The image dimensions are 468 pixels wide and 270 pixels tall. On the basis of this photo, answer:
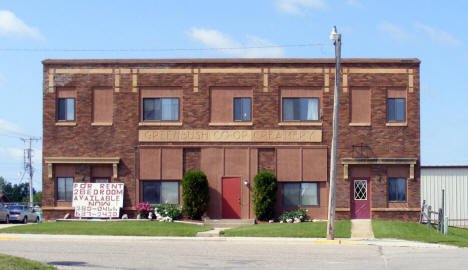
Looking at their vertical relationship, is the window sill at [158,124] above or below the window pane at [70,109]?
below

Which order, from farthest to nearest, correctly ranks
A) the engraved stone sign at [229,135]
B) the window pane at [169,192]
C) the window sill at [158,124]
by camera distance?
the window pane at [169,192], the window sill at [158,124], the engraved stone sign at [229,135]

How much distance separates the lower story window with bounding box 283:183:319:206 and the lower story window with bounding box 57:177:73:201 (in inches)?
451

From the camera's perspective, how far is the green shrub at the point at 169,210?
1379 inches

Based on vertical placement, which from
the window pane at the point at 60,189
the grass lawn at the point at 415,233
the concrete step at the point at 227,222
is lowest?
the concrete step at the point at 227,222

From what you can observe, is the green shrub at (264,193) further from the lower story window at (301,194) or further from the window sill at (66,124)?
the window sill at (66,124)

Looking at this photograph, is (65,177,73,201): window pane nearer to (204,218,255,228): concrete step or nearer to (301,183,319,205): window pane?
(204,218,255,228): concrete step

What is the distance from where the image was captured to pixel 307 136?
3566cm

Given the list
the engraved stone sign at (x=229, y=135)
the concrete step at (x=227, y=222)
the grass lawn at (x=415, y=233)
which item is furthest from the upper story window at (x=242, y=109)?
the grass lawn at (x=415, y=233)

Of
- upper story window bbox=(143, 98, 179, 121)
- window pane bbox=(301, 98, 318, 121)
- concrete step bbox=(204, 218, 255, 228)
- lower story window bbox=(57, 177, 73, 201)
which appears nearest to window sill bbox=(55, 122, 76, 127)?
lower story window bbox=(57, 177, 73, 201)

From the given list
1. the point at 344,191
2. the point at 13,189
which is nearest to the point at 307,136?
the point at 344,191

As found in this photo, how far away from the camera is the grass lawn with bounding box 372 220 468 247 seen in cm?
2594

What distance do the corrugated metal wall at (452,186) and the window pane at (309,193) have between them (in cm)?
749

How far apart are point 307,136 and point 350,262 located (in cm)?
1774

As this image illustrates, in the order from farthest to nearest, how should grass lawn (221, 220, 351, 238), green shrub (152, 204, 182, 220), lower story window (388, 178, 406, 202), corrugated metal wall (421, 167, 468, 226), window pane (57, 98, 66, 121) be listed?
corrugated metal wall (421, 167, 468, 226), window pane (57, 98, 66, 121), lower story window (388, 178, 406, 202), green shrub (152, 204, 182, 220), grass lawn (221, 220, 351, 238)
